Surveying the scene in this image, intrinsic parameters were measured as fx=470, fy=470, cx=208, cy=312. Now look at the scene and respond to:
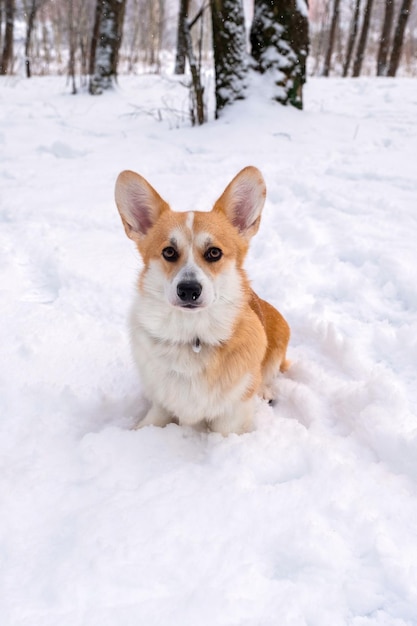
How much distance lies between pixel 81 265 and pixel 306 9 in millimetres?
4567

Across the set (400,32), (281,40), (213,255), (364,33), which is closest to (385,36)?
(364,33)

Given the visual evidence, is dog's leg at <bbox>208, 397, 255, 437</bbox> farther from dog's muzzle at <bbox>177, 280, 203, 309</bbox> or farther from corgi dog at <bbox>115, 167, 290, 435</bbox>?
dog's muzzle at <bbox>177, 280, 203, 309</bbox>

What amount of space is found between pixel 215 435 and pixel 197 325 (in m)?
0.48

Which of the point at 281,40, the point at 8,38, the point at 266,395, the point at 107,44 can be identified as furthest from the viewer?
the point at 8,38

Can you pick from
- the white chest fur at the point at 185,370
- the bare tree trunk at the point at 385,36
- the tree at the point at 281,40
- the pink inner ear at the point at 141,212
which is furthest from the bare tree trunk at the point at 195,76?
the bare tree trunk at the point at 385,36

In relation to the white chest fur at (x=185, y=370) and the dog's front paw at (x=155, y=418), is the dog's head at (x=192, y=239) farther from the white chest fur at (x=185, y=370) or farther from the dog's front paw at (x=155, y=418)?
the dog's front paw at (x=155, y=418)

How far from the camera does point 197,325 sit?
197 centimetres

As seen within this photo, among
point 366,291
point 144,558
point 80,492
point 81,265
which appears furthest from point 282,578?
point 81,265

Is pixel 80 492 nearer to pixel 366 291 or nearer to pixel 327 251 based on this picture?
pixel 366 291

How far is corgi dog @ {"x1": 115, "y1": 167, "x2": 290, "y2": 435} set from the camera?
6.45 ft

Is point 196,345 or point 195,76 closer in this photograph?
point 196,345

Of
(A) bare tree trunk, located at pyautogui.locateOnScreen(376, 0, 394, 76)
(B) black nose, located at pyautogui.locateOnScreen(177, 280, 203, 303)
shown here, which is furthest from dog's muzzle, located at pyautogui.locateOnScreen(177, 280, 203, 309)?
(A) bare tree trunk, located at pyautogui.locateOnScreen(376, 0, 394, 76)

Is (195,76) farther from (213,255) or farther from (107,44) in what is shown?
(213,255)

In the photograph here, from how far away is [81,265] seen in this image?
3227 millimetres
